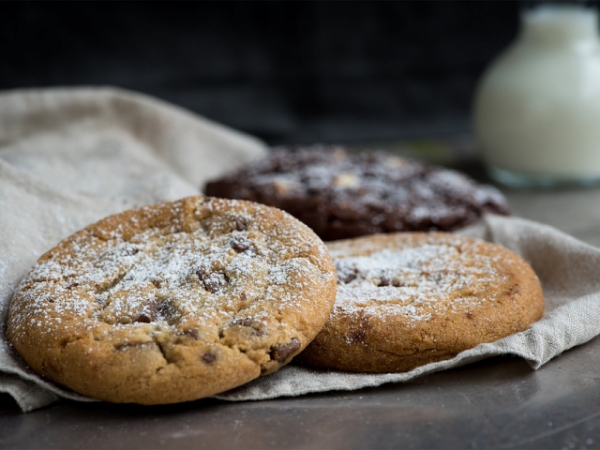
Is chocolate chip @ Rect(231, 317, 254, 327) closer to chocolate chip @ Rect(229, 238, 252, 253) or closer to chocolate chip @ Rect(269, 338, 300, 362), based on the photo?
chocolate chip @ Rect(269, 338, 300, 362)

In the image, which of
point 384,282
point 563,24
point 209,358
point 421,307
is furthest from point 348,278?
point 563,24

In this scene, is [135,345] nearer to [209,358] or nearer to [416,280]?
[209,358]

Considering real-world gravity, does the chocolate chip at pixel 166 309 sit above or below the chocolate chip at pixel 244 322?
below

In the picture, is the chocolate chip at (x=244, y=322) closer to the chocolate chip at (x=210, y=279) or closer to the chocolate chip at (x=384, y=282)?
the chocolate chip at (x=210, y=279)

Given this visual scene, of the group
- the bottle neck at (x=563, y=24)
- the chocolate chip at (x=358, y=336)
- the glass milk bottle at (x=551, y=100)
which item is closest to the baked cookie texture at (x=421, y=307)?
the chocolate chip at (x=358, y=336)

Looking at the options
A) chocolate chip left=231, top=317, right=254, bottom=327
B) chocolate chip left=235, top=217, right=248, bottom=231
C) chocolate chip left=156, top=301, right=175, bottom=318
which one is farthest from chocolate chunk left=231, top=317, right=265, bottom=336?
chocolate chip left=235, top=217, right=248, bottom=231

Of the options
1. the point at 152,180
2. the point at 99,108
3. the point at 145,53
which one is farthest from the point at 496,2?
the point at 152,180
